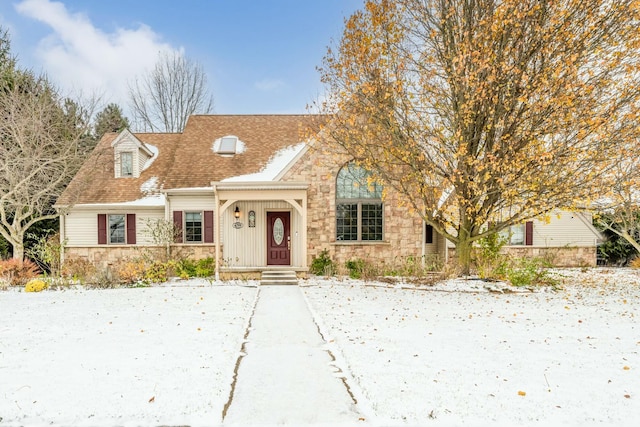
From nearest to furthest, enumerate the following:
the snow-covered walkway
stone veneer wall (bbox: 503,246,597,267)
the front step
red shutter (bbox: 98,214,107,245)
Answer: the snow-covered walkway, the front step, red shutter (bbox: 98,214,107,245), stone veneer wall (bbox: 503,246,597,267)

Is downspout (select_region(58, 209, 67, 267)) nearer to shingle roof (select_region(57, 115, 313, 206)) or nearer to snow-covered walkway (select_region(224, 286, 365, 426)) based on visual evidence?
shingle roof (select_region(57, 115, 313, 206))

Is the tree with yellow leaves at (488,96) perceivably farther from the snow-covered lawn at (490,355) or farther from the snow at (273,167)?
the snow at (273,167)

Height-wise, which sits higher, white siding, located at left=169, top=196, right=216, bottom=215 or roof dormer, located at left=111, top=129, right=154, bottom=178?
roof dormer, located at left=111, top=129, right=154, bottom=178

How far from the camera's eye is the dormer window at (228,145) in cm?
Result: 1619

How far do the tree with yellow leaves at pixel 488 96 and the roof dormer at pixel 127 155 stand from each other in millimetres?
9796

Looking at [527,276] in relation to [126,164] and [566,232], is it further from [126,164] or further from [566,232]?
[126,164]

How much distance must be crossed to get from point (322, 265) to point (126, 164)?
34.0 ft

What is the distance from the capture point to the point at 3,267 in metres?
11.6

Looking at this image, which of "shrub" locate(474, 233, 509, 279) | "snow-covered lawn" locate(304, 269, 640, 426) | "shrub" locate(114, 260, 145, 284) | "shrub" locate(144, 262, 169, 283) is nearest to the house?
"shrub" locate(144, 262, 169, 283)

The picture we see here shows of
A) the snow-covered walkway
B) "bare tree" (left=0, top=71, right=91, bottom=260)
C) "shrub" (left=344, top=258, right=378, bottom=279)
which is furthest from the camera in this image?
"bare tree" (left=0, top=71, right=91, bottom=260)

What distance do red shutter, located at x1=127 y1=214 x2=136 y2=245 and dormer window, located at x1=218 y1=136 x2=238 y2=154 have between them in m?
4.60

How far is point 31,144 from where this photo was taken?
14.0m

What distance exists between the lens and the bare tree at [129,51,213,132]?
2716 centimetres

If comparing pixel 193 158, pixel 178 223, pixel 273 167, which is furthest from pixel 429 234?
pixel 193 158
